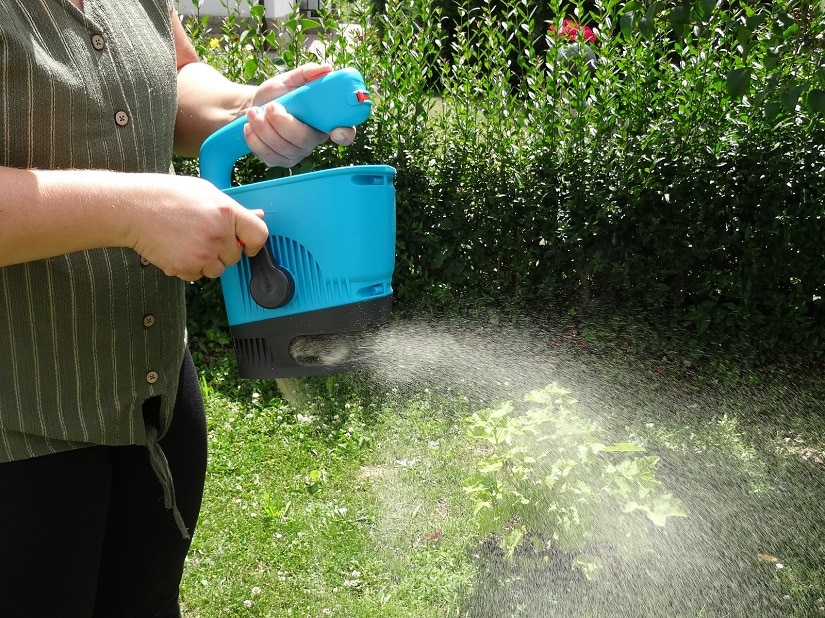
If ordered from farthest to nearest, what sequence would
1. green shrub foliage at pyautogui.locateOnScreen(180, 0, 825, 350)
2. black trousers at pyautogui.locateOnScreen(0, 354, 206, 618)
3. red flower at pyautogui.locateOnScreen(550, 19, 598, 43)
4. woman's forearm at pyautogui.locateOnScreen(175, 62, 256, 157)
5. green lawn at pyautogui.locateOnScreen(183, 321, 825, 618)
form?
red flower at pyautogui.locateOnScreen(550, 19, 598, 43) < green shrub foliage at pyautogui.locateOnScreen(180, 0, 825, 350) < green lawn at pyautogui.locateOnScreen(183, 321, 825, 618) < woman's forearm at pyautogui.locateOnScreen(175, 62, 256, 157) < black trousers at pyautogui.locateOnScreen(0, 354, 206, 618)

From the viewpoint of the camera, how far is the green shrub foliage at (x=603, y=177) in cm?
370

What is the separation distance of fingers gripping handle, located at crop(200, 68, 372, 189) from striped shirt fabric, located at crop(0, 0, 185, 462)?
5.5 inches

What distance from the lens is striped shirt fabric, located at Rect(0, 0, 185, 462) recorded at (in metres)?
1.04

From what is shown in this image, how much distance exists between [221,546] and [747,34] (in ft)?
7.48

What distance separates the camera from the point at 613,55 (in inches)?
153

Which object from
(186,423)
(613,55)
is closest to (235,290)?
(186,423)

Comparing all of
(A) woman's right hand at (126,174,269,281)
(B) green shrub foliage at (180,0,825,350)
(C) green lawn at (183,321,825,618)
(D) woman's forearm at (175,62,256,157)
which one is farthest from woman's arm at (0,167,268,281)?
(B) green shrub foliage at (180,0,825,350)

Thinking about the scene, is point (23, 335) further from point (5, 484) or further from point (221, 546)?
point (221, 546)

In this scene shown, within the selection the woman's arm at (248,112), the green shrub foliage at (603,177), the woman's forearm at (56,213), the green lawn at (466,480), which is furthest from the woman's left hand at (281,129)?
the green shrub foliage at (603,177)

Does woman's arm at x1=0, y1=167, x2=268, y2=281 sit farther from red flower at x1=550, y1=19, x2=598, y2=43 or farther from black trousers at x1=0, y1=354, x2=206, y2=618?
red flower at x1=550, y1=19, x2=598, y2=43

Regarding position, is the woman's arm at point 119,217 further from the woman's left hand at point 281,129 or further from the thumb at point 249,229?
the woman's left hand at point 281,129

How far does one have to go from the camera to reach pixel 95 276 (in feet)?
3.76

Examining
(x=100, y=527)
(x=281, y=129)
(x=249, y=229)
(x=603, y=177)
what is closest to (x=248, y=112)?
(x=281, y=129)

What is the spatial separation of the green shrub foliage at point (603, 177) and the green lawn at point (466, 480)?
0.86 feet
